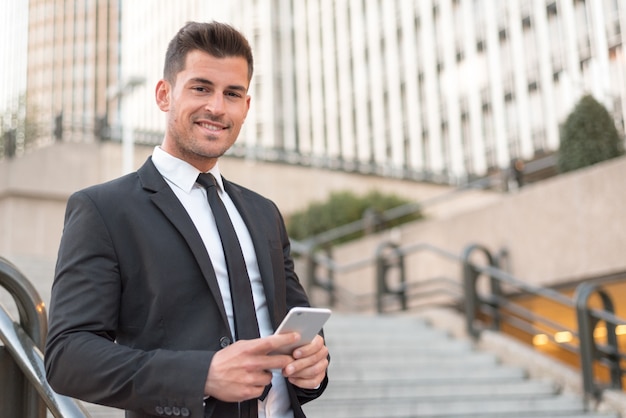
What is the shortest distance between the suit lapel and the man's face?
0.12 metres

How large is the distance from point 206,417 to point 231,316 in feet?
0.87

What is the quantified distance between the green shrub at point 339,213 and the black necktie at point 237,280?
497 inches

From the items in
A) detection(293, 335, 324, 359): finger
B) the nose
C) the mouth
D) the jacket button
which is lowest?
detection(293, 335, 324, 359): finger

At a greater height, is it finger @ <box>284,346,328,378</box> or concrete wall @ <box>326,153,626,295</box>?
concrete wall @ <box>326,153,626,295</box>

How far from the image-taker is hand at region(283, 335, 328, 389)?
186 centimetres

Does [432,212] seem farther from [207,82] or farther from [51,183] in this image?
[207,82]

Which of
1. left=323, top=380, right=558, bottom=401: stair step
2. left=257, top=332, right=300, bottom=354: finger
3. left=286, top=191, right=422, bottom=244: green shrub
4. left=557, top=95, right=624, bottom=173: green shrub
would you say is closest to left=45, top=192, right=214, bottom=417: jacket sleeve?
left=257, top=332, right=300, bottom=354: finger

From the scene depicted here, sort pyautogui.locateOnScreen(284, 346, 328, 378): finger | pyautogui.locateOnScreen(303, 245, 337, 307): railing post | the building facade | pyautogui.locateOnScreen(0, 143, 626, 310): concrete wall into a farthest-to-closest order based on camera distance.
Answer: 1. the building facade
2. pyautogui.locateOnScreen(303, 245, 337, 307): railing post
3. pyautogui.locateOnScreen(0, 143, 626, 310): concrete wall
4. pyautogui.locateOnScreen(284, 346, 328, 378): finger

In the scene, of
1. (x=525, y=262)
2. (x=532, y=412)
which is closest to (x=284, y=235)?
(x=532, y=412)

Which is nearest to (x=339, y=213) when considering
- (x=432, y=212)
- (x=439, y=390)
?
(x=432, y=212)

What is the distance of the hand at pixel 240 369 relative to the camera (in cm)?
172

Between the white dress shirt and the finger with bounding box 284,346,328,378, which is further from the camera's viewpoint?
the white dress shirt

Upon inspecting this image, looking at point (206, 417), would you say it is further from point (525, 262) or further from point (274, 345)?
point (525, 262)

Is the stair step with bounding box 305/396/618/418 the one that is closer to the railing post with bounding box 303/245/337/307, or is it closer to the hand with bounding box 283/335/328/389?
the hand with bounding box 283/335/328/389
